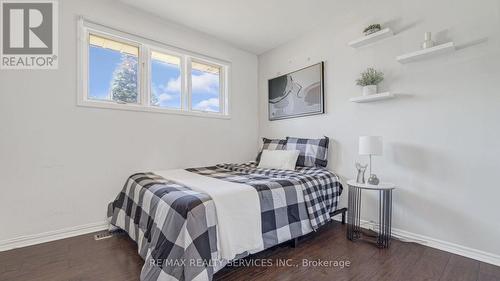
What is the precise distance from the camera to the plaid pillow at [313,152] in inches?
113

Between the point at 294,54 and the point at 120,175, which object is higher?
the point at 294,54

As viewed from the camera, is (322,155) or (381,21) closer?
(381,21)

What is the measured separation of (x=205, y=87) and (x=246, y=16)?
120 cm

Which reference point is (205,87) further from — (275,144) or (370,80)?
(370,80)

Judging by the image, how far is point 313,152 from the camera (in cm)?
291

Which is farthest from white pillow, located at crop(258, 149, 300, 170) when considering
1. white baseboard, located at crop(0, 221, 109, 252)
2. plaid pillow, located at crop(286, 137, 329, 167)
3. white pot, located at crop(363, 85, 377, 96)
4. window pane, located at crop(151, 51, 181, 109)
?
white baseboard, located at crop(0, 221, 109, 252)

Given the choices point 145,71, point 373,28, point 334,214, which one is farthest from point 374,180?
point 145,71

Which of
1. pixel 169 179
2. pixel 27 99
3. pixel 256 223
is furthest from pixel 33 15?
pixel 256 223

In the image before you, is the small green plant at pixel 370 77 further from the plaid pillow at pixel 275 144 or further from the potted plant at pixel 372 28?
the plaid pillow at pixel 275 144

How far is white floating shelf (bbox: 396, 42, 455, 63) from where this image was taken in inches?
76.0

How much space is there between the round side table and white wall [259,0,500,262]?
0.69 ft

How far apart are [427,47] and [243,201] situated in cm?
217

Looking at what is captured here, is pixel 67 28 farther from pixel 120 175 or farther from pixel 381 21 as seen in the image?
pixel 381 21

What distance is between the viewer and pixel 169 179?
224 centimetres
